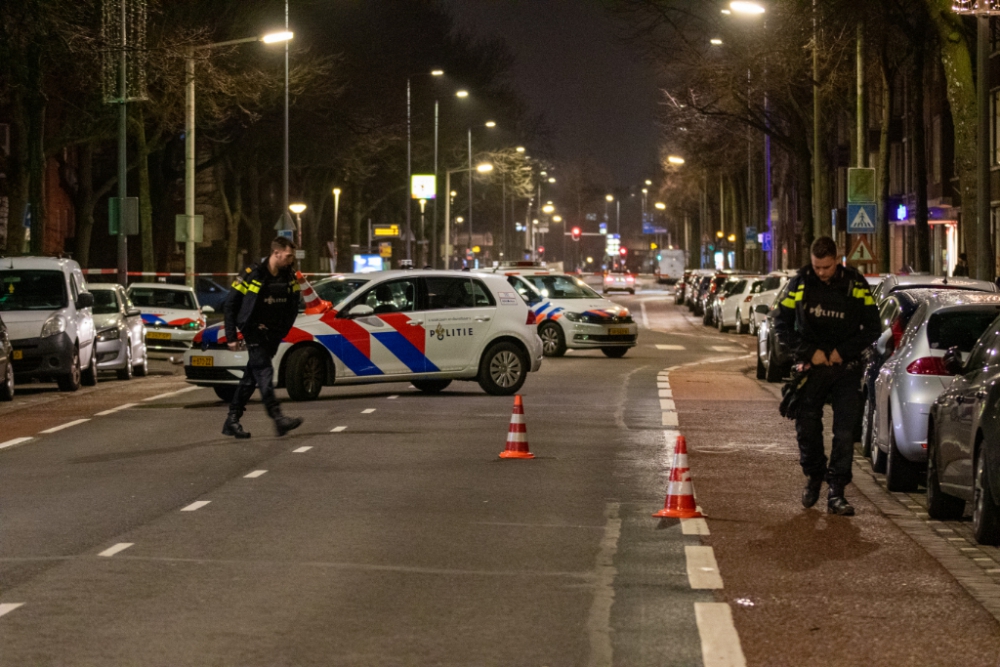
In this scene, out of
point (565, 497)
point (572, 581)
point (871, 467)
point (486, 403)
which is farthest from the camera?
point (486, 403)

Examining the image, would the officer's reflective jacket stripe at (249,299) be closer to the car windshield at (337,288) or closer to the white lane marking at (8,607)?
the car windshield at (337,288)

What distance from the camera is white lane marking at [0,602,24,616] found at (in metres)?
7.86

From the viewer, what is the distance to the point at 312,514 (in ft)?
36.6

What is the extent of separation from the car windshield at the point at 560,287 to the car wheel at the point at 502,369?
10.3 m

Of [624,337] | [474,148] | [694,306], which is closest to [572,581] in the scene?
[624,337]

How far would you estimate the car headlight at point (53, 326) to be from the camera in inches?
916

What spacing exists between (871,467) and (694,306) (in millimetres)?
48462

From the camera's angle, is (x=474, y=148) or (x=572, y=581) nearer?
(x=572, y=581)

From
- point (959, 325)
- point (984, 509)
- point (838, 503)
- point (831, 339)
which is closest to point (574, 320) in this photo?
point (959, 325)

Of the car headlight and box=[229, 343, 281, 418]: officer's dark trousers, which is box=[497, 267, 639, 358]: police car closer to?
the car headlight

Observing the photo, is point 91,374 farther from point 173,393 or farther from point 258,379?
point 258,379

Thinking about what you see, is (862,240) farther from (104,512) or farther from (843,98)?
(104,512)

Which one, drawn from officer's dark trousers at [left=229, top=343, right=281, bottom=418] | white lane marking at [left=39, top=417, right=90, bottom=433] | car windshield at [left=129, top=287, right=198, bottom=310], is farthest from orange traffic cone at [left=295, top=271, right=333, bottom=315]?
car windshield at [left=129, top=287, right=198, bottom=310]

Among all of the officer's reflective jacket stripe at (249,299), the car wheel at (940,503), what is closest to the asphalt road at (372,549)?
the car wheel at (940,503)
